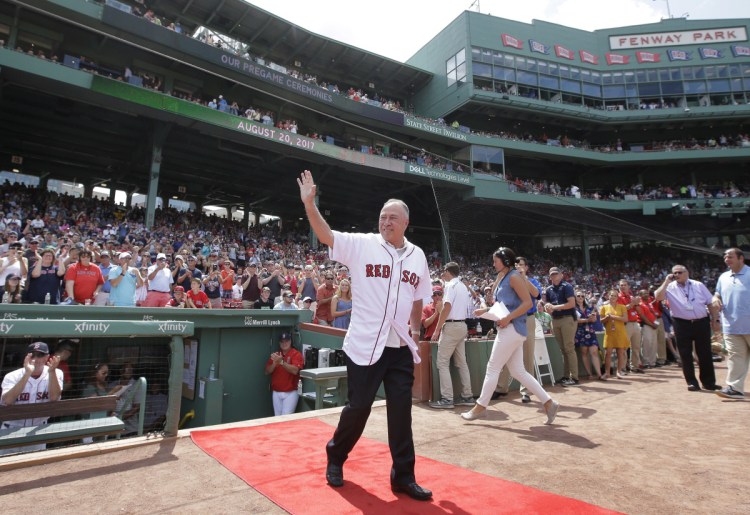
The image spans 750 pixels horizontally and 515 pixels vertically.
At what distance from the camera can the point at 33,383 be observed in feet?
14.2

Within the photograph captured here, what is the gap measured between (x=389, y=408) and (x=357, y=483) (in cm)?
54

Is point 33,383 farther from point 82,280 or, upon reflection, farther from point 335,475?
point 335,475

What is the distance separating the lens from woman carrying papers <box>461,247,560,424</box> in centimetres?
432

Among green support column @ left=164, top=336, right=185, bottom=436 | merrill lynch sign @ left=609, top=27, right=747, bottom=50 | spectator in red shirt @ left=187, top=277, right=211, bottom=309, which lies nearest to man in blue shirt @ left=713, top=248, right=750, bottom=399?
green support column @ left=164, top=336, right=185, bottom=436

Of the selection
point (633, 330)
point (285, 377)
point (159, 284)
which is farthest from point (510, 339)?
point (159, 284)

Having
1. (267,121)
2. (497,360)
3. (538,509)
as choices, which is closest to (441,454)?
(538,509)

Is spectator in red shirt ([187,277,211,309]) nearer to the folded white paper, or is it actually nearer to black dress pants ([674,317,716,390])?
the folded white paper

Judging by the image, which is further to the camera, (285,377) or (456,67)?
(456,67)

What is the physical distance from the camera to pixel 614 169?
34.2m

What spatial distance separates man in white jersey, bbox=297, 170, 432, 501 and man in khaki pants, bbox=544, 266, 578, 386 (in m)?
4.85

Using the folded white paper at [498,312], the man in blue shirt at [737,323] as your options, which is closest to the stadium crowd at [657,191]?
the man in blue shirt at [737,323]

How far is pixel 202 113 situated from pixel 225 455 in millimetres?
18733

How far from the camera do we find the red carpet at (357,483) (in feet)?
7.60

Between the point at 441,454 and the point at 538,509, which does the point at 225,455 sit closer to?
the point at 441,454
